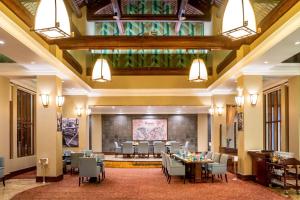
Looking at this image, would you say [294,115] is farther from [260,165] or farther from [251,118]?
[260,165]

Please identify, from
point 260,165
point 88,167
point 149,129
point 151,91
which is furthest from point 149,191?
point 149,129

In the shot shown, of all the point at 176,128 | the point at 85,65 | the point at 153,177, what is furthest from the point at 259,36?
the point at 176,128

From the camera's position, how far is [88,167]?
10.9m

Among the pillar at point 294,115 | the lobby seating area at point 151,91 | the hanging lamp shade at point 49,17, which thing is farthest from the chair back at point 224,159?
the hanging lamp shade at point 49,17

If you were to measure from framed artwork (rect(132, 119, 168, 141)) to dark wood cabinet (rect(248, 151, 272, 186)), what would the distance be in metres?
13.8

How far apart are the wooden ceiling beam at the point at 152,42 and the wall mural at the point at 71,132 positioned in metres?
6.36

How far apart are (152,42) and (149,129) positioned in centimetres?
1451

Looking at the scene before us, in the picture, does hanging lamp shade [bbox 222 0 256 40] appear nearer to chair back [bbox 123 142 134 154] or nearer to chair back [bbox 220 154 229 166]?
chair back [bbox 220 154 229 166]

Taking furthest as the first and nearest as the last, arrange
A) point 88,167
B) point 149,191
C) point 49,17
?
point 88,167, point 149,191, point 49,17

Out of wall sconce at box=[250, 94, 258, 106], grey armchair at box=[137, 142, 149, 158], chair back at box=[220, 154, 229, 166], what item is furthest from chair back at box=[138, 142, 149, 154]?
wall sconce at box=[250, 94, 258, 106]

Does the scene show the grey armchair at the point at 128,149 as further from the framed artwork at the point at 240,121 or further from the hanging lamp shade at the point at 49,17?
the hanging lamp shade at the point at 49,17

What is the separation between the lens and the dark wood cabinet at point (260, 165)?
33.6 ft

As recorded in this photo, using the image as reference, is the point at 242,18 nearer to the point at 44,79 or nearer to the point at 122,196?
the point at 122,196

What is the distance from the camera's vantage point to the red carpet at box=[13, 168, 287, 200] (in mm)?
8986
